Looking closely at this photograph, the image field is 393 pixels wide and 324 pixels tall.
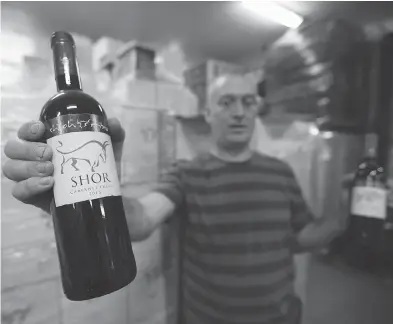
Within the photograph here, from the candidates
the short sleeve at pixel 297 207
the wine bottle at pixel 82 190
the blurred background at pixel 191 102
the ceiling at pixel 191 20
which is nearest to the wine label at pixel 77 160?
the wine bottle at pixel 82 190

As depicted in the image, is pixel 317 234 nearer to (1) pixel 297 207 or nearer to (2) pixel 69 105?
(1) pixel 297 207

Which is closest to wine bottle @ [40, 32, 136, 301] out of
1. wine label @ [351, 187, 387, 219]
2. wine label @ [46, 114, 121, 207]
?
wine label @ [46, 114, 121, 207]

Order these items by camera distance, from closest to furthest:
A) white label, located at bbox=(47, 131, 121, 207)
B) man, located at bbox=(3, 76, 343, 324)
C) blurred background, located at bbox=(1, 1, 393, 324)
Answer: white label, located at bbox=(47, 131, 121, 207) → blurred background, located at bbox=(1, 1, 393, 324) → man, located at bbox=(3, 76, 343, 324)

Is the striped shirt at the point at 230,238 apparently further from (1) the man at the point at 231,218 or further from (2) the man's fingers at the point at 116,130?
(2) the man's fingers at the point at 116,130

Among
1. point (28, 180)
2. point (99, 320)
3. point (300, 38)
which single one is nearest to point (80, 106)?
point (28, 180)

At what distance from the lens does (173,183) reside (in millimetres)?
632

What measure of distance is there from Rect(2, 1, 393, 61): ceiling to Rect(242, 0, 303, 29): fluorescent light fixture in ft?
0.04

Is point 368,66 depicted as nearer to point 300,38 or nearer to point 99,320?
point 300,38

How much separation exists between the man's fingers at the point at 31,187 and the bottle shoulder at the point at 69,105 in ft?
0.34

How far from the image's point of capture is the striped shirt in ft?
2.10

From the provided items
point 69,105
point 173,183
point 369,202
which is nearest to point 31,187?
point 69,105

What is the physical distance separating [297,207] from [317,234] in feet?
0.35

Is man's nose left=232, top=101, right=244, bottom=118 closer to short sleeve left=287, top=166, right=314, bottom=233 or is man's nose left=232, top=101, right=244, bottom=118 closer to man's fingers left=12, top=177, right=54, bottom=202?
short sleeve left=287, top=166, right=314, bottom=233

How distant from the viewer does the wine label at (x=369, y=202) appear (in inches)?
26.8
